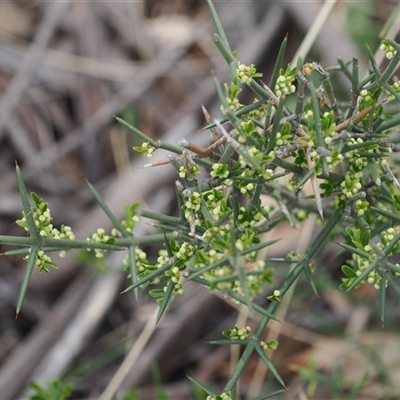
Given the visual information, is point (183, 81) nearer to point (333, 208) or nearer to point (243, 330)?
point (333, 208)

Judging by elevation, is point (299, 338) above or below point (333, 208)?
below

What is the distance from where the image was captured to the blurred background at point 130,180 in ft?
7.01

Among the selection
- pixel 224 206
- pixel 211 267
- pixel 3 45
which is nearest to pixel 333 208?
pixel 224 206

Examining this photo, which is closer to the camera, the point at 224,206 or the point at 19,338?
the point at 224,206

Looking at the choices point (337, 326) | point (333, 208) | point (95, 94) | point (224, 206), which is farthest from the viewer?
point (95, 94)

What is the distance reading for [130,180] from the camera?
2.42m

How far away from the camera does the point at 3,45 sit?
2820 mm

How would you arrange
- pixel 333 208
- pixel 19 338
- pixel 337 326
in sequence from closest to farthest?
1. pixel 333 208
2. pixel 337 326
3. pixel 19 338

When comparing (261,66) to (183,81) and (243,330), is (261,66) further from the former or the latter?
(243,330)

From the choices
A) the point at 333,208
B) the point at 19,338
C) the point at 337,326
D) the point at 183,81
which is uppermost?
the point at 333,208

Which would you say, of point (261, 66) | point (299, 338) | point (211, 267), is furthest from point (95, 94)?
point (211, 267)

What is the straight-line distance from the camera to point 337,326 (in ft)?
7.18

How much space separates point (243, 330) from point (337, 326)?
1.32 metres

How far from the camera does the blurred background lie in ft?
7.01
